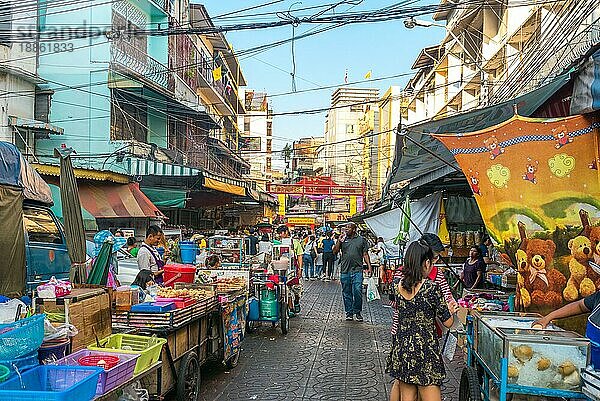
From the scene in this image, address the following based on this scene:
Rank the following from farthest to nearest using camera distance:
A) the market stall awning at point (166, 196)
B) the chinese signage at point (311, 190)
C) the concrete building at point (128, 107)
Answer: the chinese signage at point (311, 190), the market stall awning at point (166, 196), the concrete building at point (128, 107)

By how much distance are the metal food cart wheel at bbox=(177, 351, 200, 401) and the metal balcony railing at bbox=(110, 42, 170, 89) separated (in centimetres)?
1764

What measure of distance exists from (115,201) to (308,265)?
11.9 m

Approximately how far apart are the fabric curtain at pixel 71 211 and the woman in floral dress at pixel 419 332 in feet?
16.8

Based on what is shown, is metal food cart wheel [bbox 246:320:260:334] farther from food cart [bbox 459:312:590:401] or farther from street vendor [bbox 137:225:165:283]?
food cart [bbox 459:312:590:401]

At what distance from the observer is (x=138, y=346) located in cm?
564

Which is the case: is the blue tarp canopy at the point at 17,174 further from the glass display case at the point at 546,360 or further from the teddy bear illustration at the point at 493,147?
the glass display case at the point at 546,360

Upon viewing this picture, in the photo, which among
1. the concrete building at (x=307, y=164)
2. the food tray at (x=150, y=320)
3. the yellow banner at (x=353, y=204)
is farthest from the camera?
the concrete building at (x=307, y=164)

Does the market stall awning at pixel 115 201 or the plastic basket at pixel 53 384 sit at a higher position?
the market stall awning at pixel 115 201

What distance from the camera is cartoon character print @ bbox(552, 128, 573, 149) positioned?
6.03 m

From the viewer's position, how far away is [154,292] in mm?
7793

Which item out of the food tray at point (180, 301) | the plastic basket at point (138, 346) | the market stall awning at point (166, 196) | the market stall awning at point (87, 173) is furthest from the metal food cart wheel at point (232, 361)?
the market stall awning at point (166, 196)

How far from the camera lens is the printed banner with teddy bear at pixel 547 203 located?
19.3 feet

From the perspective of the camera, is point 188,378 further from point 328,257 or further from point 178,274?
point 328,257

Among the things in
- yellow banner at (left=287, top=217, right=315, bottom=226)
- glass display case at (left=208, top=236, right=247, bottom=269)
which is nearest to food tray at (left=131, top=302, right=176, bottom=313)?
glass display case at (left=208, top=236, right=247, bottom=269)
